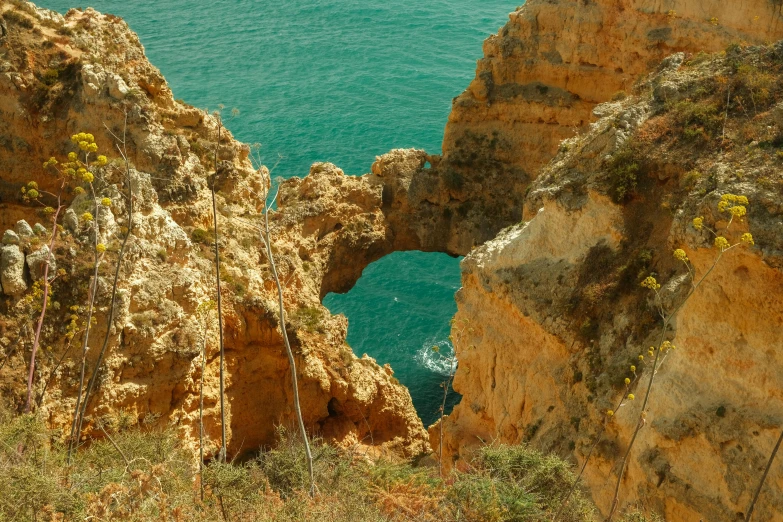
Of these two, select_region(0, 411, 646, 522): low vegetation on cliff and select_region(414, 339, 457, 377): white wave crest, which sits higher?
select_region(0, 411, 646, 522): low vegetation on cliff

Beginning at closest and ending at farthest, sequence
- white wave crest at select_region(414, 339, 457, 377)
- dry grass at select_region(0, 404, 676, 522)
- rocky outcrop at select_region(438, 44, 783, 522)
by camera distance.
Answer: dry grass at select_region(0, 404, 676, 522) < rocky outcrop at select_region(438, 44, 783, 522) < white wave crest at select_region(414, 339, 457, 377)

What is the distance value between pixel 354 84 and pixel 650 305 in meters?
49.0

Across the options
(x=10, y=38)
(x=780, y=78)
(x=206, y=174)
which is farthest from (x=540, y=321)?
(x=10, y=38)

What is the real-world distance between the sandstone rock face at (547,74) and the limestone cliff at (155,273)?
40.8ft

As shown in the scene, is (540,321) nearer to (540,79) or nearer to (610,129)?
(610,129)

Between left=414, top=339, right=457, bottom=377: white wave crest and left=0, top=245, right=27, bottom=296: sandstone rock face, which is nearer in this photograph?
left=0, top=245, right=27, bottom=296: sandstone rock face

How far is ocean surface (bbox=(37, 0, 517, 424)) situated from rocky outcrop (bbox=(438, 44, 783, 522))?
17333 millimetres

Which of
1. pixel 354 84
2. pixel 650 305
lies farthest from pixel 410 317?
pixel 354 84

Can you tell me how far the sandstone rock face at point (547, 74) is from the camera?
3180cm

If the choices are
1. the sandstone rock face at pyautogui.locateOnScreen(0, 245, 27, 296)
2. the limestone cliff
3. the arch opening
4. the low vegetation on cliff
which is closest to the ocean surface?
the arch opening

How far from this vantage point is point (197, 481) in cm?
1538

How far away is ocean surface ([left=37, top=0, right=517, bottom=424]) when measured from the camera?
41969 mm

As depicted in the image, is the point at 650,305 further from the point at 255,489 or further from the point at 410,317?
the point at 410,317

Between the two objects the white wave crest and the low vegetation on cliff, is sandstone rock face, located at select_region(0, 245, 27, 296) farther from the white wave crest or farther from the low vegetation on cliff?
the white wave crest
